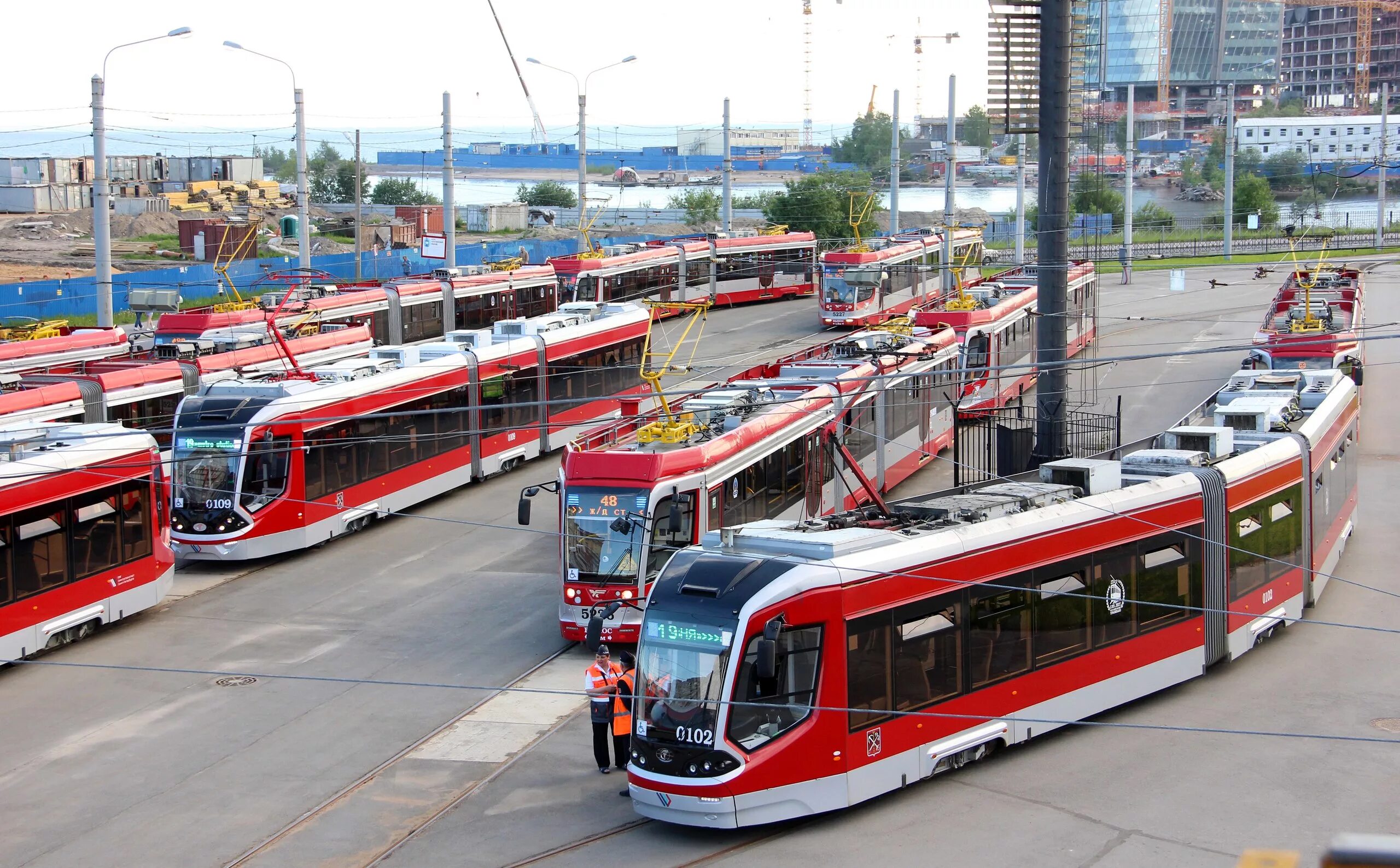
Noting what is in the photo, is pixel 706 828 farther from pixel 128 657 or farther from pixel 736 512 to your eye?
pixel 128 657

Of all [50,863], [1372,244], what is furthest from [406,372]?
[1372,244]

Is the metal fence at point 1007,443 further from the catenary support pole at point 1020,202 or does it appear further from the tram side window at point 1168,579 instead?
the catenary support pole at point 1020,202

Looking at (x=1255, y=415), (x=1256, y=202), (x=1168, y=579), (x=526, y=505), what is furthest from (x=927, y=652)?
(x=1256, y=202)

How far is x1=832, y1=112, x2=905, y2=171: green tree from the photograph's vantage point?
157 meters

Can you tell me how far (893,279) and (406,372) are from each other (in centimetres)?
2680

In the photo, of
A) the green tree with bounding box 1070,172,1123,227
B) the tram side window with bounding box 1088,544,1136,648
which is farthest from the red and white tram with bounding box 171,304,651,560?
the green tree with bounding box 1070,172,1123,227

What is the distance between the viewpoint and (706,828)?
12.8m

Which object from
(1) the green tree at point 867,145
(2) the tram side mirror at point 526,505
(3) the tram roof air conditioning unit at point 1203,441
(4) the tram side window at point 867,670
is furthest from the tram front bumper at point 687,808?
(1) the green tree at point 867,145

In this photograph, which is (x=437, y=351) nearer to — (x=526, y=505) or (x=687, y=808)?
(x=526, y=505)

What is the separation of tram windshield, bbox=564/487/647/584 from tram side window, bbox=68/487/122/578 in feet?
20.6

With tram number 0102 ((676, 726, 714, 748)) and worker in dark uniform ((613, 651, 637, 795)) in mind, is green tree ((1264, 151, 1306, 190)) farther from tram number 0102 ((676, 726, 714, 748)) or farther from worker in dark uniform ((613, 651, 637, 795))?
tram number 0102 ((676, 726, 714, 748))

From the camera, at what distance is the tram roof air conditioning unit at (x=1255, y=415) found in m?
19.7

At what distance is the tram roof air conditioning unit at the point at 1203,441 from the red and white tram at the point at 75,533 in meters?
13.5

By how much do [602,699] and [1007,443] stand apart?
12150 mm
